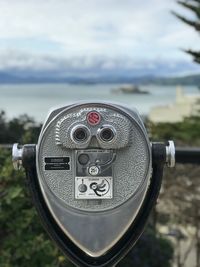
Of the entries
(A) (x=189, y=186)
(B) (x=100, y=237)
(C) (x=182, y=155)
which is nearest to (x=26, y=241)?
(C) (x=182, y=155)

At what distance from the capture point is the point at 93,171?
62.8 inches

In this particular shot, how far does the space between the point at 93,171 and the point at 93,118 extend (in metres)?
0.12

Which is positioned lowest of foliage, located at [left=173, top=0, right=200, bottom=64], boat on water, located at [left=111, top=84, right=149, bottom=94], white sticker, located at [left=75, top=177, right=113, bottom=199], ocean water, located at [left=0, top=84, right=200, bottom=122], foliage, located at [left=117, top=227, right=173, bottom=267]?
foliage, located at [left=117, top=227, right=173, bottom=267]

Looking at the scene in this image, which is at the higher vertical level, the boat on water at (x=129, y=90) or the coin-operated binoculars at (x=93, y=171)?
the boat on water at (x=129, y=90)

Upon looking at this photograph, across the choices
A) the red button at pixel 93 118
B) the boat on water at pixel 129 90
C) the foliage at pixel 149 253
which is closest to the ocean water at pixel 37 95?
the boat on water at pixel 129 90

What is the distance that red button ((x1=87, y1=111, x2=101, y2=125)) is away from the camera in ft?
5.29

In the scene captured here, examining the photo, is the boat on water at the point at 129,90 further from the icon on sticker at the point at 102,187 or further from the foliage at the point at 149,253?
Answer: the icon on sticker at the point at 102,187

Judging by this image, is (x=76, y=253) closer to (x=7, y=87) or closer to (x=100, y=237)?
(x=100, y=237)

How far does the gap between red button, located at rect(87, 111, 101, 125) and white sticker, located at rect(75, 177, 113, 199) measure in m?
0.13

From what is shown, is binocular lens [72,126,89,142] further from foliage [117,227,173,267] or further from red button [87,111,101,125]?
foliage [117,227,173,267]

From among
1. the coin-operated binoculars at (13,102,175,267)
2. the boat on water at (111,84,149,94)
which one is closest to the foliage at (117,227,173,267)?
the boat on water at (111,84,149,94)

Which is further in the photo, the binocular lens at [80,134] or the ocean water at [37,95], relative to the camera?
the ocean water at [37,95]

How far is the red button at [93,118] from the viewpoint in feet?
5.29

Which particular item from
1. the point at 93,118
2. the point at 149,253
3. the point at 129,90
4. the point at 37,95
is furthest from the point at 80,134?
the point at 129,90
